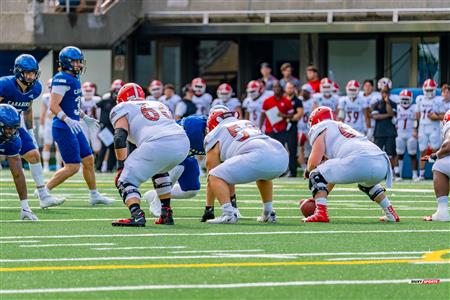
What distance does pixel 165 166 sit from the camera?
40.7ft

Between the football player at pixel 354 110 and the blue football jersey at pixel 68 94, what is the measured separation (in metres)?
9.27

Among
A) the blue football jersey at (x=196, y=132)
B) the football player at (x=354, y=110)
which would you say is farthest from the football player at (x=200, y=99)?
the blue football jersey at (x=196, y=132)

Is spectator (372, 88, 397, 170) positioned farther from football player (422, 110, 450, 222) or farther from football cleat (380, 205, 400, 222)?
football cleat (380, 205, 400, 222)

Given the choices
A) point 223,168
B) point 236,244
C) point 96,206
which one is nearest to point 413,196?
point 96,206

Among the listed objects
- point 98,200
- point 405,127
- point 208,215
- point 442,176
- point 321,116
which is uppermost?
point 321,116

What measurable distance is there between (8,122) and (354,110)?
41.7ft

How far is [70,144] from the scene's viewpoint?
1530 cm

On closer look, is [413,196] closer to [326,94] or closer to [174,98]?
[326,94]

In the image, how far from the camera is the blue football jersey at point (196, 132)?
13750mm

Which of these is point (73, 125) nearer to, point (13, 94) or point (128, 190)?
point (13, 94)

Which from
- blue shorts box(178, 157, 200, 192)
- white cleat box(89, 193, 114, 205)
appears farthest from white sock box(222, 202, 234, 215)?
white cleat box(89, 193, 114, 205)

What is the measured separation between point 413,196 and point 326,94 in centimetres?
698

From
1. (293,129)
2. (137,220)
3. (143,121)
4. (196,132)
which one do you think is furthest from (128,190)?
(293,129)

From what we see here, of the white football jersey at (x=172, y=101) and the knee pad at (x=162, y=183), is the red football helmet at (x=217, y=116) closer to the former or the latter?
the knee pad at (x=162, y=183)
